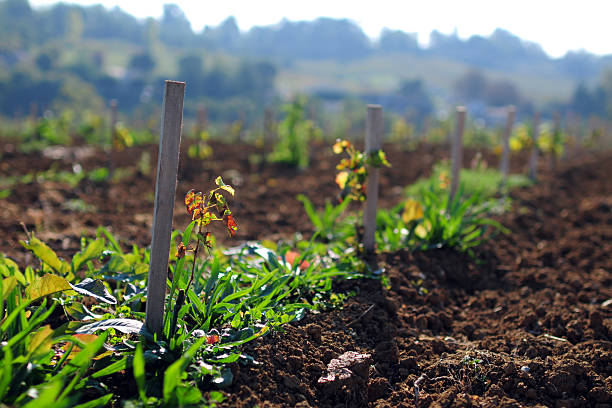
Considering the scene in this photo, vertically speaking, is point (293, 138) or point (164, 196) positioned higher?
point (164, 196)

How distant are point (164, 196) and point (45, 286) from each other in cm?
90

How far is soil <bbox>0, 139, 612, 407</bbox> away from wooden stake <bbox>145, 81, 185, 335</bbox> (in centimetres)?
51

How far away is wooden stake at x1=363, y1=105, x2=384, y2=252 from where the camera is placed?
3.82m

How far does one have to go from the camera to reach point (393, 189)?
8.72 meters

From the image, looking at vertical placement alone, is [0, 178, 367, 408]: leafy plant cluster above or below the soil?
above

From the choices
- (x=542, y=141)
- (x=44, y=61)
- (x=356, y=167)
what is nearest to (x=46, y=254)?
(x=356, y=167)

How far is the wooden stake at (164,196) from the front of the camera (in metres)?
2.20

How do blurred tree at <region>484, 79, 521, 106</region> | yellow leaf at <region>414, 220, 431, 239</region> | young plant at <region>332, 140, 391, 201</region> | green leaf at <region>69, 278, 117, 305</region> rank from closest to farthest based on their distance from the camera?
1. green leaf at <region>69, 278, 117, 305</region>
2. young plant at <region>332, 140, 391, 201</region>
3. yellow leaf at <region>414, 220, 431, 239</region>
4. blurred tree at <region>484, 79, 521, 106</region>

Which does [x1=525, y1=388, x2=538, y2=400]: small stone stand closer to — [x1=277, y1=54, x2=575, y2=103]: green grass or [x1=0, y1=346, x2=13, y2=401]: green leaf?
[x1=0, y1=346, x2=13, y2=401]: green leaf

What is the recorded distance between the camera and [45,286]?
98.3 inches

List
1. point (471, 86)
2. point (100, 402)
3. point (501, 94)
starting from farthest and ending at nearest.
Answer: point (471, 86) < point (501, 94) < point (100, 402)

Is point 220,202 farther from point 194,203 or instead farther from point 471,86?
point 471,86

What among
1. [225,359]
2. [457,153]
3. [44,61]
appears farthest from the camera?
[44,61]

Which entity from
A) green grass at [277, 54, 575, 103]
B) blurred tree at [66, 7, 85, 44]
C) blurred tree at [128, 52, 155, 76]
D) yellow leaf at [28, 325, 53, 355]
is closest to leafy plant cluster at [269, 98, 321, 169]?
yellow leaf at [28, 325, 53, 355]
